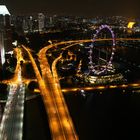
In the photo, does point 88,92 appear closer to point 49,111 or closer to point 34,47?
point 49,111

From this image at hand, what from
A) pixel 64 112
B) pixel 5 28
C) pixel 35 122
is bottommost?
pixel 35 122

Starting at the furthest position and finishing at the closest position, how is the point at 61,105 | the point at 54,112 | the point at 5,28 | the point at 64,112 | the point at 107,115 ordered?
1. the point at 5,28
2. the point at 107,115
3. the point at 61,105
4. the point at 64,112
5. the point at 54,112

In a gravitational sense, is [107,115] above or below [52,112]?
below

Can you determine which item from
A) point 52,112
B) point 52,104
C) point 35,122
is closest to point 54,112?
point 52,112

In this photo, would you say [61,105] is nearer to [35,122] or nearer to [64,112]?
[64,112]

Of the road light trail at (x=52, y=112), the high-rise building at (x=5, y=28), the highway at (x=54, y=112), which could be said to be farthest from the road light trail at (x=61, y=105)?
the high-rise building at (x=5, y=28)

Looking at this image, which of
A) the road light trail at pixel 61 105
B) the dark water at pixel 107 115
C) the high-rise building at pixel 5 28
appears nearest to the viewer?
the road light trail at pixel 61 105

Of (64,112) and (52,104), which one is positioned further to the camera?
(52,104)

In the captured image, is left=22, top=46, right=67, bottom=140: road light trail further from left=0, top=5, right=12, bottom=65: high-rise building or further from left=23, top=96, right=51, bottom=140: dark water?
left=0, top=5, right=12, bottom=65: high-rise building

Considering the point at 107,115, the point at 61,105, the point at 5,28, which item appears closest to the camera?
the point at 61,105

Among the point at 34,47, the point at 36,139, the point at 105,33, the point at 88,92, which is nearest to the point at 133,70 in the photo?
the point at 88,92

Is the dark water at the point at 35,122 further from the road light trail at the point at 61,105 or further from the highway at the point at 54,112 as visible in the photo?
the road light trail at the point at 61,105

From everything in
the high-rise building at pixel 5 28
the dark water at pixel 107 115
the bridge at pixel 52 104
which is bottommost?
the dark water at pixel 107 115
